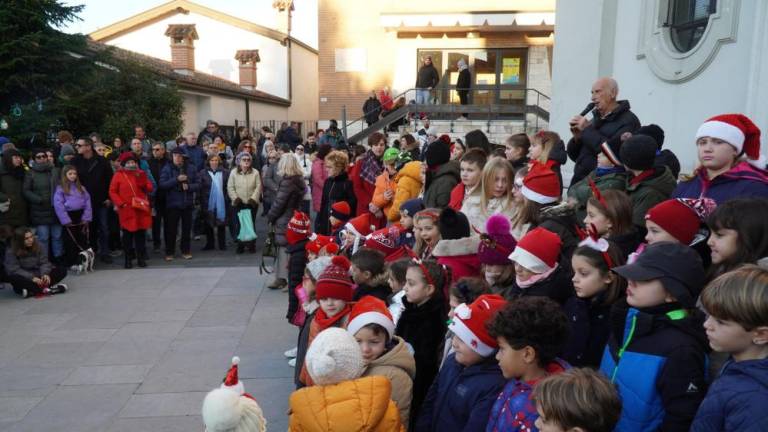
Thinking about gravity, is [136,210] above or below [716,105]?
below

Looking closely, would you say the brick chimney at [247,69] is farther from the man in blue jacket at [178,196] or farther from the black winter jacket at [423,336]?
the black winter jacket at [423,336]

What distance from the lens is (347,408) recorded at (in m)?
2.51

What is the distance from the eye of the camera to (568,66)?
8.86 meters

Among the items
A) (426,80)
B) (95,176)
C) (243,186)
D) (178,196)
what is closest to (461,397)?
(243,186)

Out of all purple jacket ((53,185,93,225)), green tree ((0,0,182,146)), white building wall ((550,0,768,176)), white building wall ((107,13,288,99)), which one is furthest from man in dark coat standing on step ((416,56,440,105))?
white building wall ((107,13,288,99))

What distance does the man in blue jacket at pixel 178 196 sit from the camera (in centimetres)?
996

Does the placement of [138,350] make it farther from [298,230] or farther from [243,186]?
[243,186]

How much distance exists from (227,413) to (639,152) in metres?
3.00

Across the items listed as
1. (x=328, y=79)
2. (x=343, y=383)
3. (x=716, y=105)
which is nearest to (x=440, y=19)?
(x=328, y=79)

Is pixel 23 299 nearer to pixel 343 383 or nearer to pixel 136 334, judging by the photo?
pixel 136 334

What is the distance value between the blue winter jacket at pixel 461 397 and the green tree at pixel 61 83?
12508 mm

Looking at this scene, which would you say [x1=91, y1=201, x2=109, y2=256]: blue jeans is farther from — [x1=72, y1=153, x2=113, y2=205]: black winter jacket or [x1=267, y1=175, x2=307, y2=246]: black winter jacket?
[x1=267, y1=175, x2=307, y2=246]: black winter jacket

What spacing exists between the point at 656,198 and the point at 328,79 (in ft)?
71.9

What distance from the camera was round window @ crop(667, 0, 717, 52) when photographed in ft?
20.4
